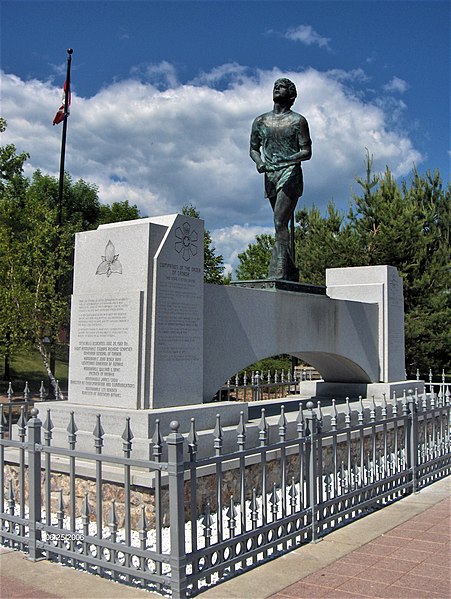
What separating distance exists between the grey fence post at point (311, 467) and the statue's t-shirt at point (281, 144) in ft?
17.8

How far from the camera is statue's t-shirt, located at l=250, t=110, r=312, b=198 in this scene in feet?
33.7

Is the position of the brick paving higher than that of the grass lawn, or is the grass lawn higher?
the grass lawn

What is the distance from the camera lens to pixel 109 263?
7.36 meters

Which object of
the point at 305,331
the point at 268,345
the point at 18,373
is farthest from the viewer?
the point at 18,373

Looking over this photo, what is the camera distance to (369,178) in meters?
24.5

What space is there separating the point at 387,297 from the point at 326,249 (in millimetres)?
10849

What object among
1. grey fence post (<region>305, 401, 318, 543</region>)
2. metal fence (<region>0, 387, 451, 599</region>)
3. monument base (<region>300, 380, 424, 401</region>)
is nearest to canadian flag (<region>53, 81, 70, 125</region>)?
monument base (<region>300, 380, 424, 401</region>)

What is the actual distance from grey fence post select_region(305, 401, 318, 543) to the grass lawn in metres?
16.3

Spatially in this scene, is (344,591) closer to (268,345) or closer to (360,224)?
(268,345)

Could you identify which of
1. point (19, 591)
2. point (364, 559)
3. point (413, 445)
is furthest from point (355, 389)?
point (19, 591)

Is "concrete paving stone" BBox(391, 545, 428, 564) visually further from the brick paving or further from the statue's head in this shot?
the statue's head

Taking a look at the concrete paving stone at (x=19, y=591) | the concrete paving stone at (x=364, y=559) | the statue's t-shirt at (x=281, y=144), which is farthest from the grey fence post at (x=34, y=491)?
the statue's t-shirt at (x=281, y=144)

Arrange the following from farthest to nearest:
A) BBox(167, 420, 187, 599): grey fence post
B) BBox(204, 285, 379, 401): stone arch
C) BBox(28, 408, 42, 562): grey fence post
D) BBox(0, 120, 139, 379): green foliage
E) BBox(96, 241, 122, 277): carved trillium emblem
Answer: BBox(0, 120, 139, 379): green foliage → BBox(204, 285, 379, 401): stone arch → BBox(96, 241, 122, 277): carved trillium emblem → BBox(28, 408, 42, 562): grey fence post → BBox(167, 420, 187, 599): grey fence post

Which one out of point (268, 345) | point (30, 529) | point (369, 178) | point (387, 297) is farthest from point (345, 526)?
point (369, 178)
